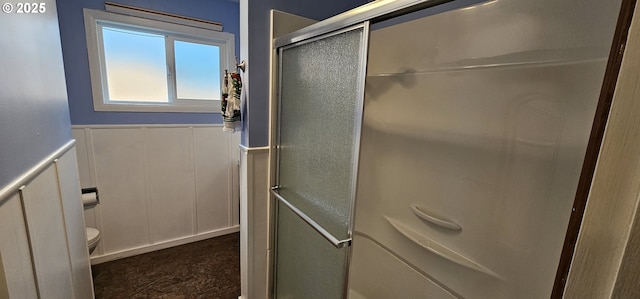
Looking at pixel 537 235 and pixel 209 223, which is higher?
pixel 537 235

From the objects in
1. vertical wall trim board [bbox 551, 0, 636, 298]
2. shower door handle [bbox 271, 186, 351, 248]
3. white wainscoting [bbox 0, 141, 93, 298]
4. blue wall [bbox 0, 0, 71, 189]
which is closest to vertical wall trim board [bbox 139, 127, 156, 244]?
white wainscoting [bbox 0, 141, 93, 298]

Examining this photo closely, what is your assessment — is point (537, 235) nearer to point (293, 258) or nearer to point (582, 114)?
point (582, 114)

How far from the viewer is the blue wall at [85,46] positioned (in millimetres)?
1836

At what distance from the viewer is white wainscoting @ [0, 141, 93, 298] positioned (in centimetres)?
71

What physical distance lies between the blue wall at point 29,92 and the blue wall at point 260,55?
83cm

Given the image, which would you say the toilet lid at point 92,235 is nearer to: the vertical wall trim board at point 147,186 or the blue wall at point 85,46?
the vertical wall trim board at point 147,186

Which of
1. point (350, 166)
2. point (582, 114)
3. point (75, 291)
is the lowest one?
point (75, 291)

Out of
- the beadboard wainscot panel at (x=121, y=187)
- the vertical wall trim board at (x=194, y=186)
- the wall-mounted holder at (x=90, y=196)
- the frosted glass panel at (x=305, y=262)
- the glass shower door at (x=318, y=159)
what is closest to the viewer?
the glass shower door at (x=318, y=159)

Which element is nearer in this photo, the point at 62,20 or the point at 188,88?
the point at 62,20

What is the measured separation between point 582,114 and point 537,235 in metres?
0.45

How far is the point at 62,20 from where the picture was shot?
1.80 metres

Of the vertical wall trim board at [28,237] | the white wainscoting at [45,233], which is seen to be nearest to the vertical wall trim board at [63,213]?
the white wainscoting at [45,233]

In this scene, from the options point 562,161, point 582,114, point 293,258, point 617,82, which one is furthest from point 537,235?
point 293,258

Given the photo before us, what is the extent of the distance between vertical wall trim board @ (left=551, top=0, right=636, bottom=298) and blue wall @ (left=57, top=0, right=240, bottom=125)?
2.55 metres
